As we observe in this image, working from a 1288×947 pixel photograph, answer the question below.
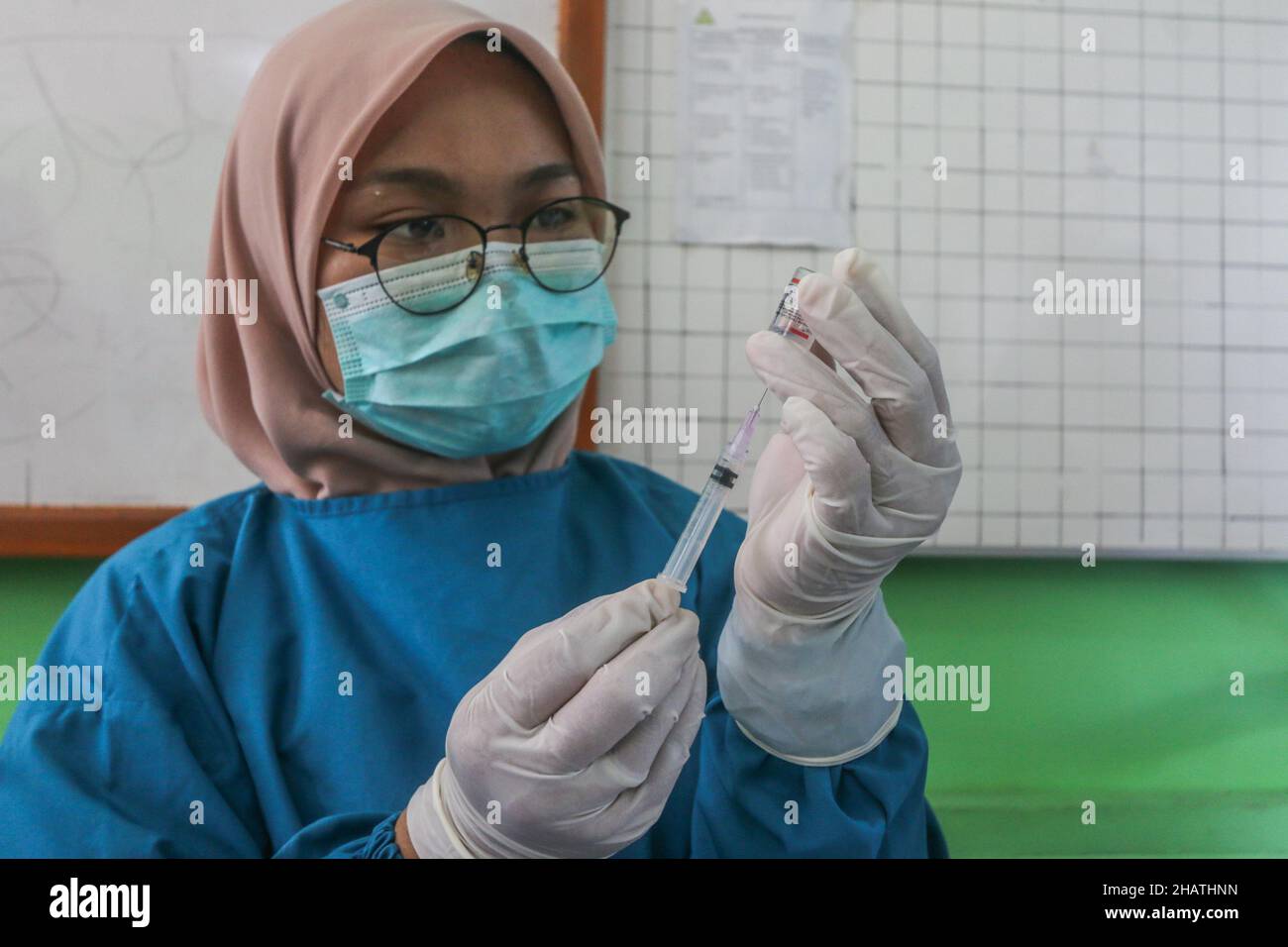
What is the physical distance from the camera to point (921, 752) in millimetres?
769

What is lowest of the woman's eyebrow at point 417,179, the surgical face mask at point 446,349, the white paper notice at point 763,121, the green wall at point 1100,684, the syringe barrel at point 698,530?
the green wall at point 1100,684

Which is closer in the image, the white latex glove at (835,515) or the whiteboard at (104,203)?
the white latex glove at (835,515)

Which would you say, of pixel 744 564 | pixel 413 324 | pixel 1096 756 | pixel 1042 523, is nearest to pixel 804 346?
pixel 744 564

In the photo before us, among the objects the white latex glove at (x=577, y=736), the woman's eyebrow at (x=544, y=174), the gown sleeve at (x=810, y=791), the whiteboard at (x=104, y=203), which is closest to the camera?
the white latex glove at (x=577, y=736)

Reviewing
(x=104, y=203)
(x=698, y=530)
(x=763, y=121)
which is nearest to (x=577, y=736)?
(x=698, y=530)

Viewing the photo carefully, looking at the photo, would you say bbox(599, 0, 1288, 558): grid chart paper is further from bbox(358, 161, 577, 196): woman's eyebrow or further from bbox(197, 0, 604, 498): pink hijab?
bbox(358, 161, 577, 196): woman's eyebrow

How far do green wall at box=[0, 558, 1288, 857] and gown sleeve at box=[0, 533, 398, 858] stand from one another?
0.40 meters

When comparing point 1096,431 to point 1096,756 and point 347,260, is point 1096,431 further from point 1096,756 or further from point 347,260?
point 347,260

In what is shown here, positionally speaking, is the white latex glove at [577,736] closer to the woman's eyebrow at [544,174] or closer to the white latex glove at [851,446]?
the white latex glove at [851,446]

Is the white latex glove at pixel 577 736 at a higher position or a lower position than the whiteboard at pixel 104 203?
lower

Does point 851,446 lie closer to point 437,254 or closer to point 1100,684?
point 437,254

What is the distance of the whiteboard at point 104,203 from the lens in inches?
41.8

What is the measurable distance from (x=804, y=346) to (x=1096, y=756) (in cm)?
75

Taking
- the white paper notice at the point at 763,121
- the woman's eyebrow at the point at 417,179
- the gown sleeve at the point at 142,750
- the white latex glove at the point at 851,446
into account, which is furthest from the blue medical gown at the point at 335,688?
the white paper notice at the point at 763,121
